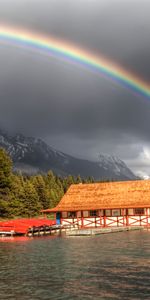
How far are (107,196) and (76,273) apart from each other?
40235 mm

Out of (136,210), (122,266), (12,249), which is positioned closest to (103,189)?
(136,210)

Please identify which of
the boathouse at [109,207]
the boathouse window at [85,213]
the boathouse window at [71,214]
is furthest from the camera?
the boathouse window at [71,214]

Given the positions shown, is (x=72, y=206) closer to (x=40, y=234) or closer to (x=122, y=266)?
(x=40, y=234)

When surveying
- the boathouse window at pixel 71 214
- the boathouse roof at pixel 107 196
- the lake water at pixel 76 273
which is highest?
the boathouse roof at pixel 107 196

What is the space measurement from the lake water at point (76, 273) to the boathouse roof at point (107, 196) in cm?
2428

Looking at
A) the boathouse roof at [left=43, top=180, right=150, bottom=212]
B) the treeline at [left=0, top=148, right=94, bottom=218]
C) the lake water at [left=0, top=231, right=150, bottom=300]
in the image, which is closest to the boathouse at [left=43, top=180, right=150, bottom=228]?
the boathouse roof at [left=43, top=180, right=150, bottom=212]

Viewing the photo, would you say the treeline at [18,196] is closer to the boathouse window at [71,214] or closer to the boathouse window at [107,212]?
the boathouse window at [71,214]

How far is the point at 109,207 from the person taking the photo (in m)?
59.4

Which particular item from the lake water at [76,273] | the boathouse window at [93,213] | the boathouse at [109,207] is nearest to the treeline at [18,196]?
the boathouse at [109,207]

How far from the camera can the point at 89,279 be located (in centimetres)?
2183

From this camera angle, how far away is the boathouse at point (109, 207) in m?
59.6

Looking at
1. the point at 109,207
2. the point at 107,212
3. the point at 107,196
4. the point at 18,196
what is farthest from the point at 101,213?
the point at 18,196

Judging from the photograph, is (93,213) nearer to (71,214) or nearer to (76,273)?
(71,214)

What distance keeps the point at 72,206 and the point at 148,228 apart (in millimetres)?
12707
